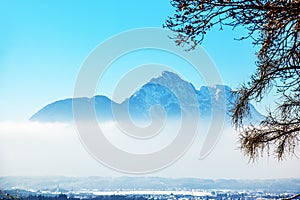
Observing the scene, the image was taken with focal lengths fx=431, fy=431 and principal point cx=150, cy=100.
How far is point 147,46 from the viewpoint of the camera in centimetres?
1571

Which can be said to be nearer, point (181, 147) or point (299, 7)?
point (299, 7)

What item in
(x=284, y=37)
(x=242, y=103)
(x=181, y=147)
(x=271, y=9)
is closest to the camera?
(x=271, y=9)

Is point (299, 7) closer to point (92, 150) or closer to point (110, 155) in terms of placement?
point (92, 150)

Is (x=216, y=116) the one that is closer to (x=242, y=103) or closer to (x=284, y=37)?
(x=242, y=103)

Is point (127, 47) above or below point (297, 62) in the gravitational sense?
above

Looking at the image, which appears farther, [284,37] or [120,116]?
[120,116]

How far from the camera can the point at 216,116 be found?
466 inches

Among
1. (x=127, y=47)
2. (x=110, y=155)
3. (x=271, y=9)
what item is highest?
(x=127, y=47)

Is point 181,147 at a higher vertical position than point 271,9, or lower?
lower

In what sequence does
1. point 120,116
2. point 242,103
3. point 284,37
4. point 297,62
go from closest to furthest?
1. point 284,37
2. point 297,62
3. point 242,103
4. point 120,116

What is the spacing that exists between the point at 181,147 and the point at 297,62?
25.5ft

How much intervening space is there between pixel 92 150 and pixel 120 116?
3.53m

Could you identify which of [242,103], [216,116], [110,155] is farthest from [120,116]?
[242,103]

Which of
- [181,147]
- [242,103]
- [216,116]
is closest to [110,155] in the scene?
[181,147]
